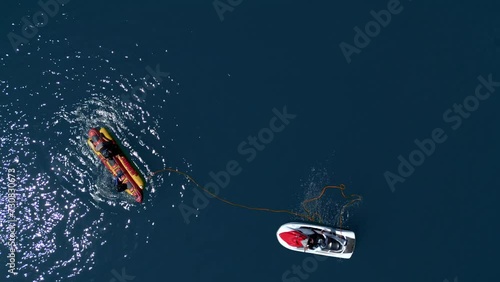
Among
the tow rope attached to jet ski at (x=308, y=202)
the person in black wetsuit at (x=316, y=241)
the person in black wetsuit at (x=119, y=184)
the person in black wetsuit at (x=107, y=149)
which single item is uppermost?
the person in black wetsuit at (x=107, y=149)

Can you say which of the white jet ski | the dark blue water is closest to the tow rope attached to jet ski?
the dark blue water

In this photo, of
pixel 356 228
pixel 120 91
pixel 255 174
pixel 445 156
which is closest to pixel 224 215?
pixel 255 174

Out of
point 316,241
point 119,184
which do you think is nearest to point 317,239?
point 316,241

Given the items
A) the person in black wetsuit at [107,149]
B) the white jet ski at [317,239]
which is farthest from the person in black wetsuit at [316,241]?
A: the person in black wetsuit at [107,149]

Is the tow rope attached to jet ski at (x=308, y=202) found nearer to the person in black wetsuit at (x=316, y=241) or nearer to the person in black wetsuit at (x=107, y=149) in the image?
the person in black wetsuit at (x=316, y=241)

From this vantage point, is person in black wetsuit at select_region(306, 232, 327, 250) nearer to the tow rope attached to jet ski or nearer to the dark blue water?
the tow rope attached to jet ski
